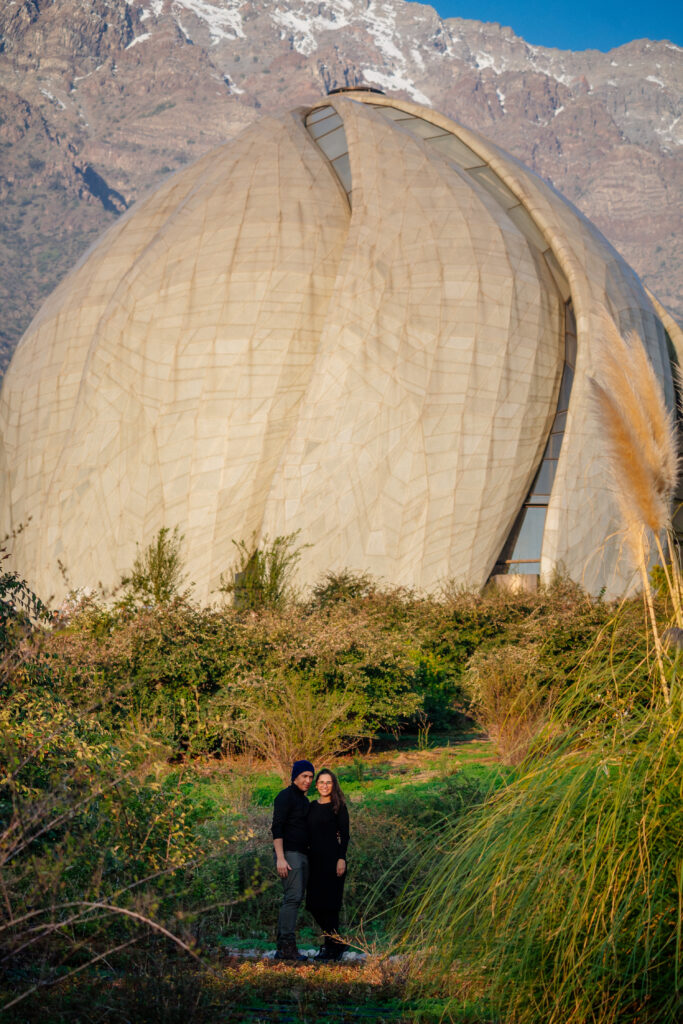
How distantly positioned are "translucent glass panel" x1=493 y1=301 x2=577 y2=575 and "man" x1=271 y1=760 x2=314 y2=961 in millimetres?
15582

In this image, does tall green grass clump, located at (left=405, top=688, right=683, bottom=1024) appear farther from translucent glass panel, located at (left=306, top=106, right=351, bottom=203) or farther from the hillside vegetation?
translucent glass panel, located at (left=306, top=106, right=351, bottom=203)

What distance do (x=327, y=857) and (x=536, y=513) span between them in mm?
16233

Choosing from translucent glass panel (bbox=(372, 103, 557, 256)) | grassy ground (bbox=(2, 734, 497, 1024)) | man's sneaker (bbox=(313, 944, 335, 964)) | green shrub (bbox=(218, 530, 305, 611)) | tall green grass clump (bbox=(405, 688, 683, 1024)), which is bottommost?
man's sneaker (bbox=(313, 944, 335, 964))

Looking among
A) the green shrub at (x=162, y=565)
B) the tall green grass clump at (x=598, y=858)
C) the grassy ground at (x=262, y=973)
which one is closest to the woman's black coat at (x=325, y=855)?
the grassy ground at (x=262, y=973)

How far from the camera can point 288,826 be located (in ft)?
20.6

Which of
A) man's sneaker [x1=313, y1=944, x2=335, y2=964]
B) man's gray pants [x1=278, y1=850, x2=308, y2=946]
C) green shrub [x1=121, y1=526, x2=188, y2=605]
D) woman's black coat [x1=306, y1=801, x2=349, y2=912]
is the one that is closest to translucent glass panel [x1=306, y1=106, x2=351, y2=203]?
green shrub [x1=121, y1=526, x2=188, y2=605]

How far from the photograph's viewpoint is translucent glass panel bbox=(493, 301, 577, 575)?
21.6 m

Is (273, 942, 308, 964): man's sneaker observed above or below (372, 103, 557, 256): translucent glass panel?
below

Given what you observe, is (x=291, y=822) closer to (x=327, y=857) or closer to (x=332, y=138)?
(x=327, y=857)

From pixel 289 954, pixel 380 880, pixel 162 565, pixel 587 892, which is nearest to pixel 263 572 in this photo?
pixel 162 565

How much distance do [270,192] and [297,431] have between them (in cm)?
612

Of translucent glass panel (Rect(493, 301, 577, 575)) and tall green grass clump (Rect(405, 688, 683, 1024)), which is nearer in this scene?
tall green grass clump (Rect(405, 688, 683, 1024))

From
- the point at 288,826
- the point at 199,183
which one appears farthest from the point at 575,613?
the point at 199,183

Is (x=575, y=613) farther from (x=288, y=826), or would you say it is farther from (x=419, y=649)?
(x=288, y=826)
